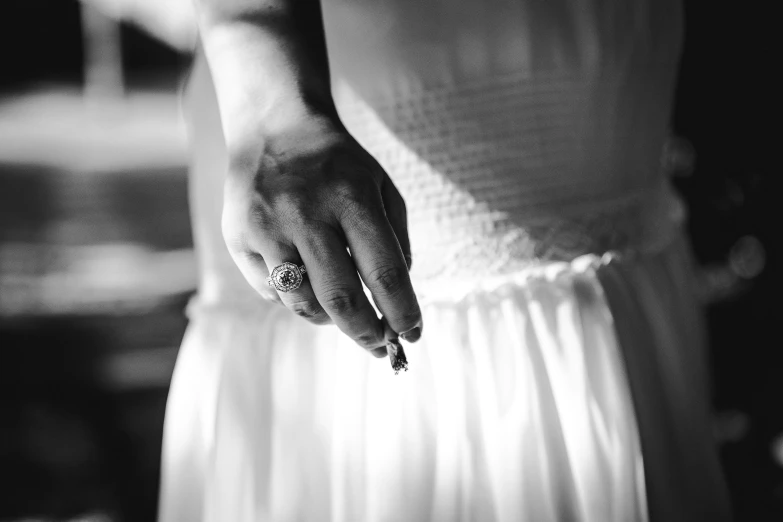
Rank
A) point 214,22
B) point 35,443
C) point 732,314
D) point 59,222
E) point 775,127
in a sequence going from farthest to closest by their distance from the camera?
1. point 59,222
2. point 35,443
3. point 732,314
4. point 775,127
5. point 214,22

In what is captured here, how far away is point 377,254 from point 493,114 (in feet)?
0.84

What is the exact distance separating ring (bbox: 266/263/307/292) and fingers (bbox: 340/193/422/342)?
3 cm

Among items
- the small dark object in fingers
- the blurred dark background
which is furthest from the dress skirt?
the blurred dark background

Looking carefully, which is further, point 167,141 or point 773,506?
point 167,141

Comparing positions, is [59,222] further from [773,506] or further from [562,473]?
[773,506]

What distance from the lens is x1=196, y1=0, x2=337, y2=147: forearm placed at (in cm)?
37

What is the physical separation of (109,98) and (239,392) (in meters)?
2.26

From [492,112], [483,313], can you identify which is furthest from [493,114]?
[483,313]

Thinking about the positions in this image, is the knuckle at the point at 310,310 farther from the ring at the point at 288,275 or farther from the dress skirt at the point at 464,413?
the dress skirt at the point at 464,413

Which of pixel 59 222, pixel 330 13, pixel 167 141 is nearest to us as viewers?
pixel 330 13

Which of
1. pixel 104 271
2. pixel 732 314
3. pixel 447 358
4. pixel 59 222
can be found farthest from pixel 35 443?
pixel 732 314

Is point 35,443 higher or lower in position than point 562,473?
lower

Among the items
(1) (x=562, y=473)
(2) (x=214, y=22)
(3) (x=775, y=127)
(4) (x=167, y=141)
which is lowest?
(1) (x=562, y=473)

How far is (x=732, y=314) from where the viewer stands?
1.53 m
